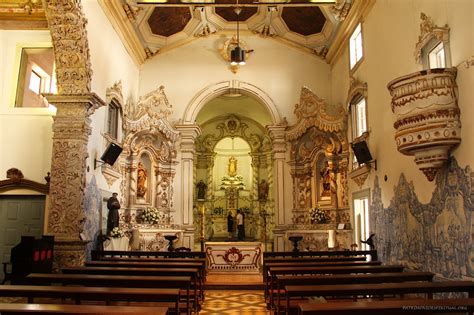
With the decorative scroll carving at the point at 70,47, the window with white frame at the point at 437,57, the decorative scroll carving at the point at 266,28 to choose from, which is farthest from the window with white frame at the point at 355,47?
the decorative scroll carving at the point at 70,47

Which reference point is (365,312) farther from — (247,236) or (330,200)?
(247,236)

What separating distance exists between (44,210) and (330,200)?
784cm

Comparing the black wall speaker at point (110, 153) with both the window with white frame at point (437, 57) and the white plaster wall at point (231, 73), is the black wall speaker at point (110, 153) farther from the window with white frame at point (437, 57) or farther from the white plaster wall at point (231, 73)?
the window with white frame at point (437, 57)

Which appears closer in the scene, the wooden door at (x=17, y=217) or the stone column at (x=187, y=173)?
the wooden door at (x=17, y=217)

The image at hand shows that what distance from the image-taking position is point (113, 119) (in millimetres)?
12070

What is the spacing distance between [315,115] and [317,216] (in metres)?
3.02

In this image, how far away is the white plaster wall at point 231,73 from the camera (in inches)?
585

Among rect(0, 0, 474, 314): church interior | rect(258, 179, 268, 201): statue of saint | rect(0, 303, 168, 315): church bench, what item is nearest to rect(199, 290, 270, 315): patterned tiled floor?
rect(0, 0, 474, 314): church interior

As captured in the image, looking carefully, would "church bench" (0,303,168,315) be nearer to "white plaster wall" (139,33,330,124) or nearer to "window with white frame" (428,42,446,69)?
"window with white frame" (428,42,446,69)

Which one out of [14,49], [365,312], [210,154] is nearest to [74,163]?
[14,49]

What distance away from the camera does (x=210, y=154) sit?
1944 centimetres

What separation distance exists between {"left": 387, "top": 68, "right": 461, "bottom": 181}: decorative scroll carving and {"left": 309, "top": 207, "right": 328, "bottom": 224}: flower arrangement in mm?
6652

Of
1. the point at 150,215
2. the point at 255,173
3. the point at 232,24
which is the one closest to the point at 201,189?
the point at 255,173

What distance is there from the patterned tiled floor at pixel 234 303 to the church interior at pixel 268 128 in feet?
0.27
